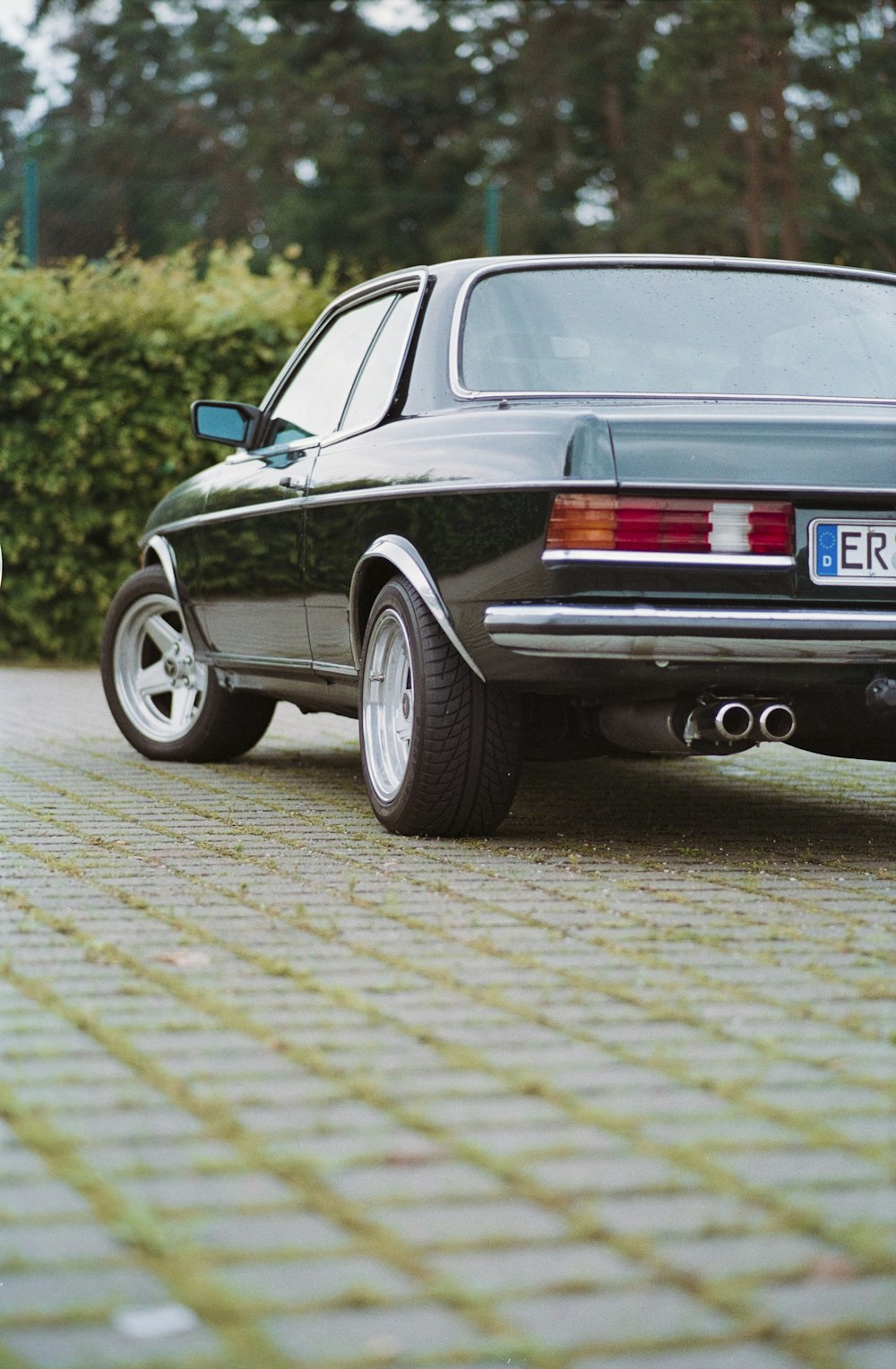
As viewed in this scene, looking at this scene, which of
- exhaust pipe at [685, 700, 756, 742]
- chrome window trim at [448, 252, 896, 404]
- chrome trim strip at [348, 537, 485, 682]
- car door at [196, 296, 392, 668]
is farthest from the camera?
car door at [196, 296, 392, 668]

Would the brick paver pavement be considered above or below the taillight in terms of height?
below

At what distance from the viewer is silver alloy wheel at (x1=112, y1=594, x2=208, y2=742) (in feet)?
26.5

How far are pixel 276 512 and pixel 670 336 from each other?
162 cm

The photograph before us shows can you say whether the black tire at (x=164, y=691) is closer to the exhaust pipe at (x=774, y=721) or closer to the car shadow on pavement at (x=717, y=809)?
the car shadow on pavement at (x=717, y=809)

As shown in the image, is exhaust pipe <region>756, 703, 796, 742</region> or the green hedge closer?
exhaust pipe <region>756, 703, 796, 742</region>

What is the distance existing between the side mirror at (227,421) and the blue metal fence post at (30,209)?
1115cm

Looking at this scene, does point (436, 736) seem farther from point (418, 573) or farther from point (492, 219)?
point (492, 219)

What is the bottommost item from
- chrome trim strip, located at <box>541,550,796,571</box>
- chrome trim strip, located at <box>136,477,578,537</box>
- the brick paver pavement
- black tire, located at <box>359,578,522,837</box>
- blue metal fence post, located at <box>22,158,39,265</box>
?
the brick paver pavement

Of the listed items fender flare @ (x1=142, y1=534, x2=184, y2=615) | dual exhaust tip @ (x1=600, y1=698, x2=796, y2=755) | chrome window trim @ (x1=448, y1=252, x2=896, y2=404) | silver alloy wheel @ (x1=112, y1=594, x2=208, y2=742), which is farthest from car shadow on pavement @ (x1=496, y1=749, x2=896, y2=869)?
fender flare @ (x1=142, y1=534, x2=184, y2=615)

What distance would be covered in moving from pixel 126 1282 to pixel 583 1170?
0.69 meters

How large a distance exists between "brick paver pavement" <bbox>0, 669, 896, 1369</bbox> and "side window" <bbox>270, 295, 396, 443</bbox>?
1745 mm

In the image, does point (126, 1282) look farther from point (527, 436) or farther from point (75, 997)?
point (527, 436)

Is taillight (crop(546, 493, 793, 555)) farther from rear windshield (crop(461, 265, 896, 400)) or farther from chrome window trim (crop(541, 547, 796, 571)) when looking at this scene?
rear windshield (crop(461, 265, 896, 400))

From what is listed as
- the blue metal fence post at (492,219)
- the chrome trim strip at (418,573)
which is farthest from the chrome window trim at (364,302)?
the blue metal fence post at (492,219)
